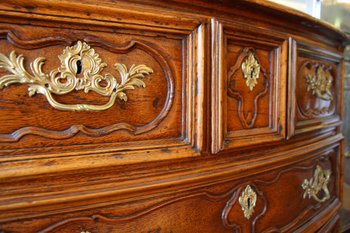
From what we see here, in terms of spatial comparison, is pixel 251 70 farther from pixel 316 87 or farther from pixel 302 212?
pixel 302 212

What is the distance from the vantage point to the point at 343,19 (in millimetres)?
1587

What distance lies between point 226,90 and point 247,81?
0.07m

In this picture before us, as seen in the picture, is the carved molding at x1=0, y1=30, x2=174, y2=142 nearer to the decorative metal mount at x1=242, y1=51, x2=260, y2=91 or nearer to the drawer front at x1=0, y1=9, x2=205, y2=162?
the drawer front at x1=0, y1=9, x2=205, y2=162

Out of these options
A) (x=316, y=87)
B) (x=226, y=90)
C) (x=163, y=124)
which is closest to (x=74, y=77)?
(x=163, y=124)

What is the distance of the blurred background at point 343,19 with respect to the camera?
4.76 feet

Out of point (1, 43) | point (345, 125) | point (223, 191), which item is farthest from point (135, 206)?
point (345, 125)

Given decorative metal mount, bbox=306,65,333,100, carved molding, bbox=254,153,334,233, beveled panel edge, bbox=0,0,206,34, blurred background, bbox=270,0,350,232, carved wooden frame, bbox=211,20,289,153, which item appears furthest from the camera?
blurred background, bbox=270,0,350,232

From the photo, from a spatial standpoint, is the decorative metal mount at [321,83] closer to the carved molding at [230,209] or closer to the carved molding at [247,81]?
the carved molding at [247,81]

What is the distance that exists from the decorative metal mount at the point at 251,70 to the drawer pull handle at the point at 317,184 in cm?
35

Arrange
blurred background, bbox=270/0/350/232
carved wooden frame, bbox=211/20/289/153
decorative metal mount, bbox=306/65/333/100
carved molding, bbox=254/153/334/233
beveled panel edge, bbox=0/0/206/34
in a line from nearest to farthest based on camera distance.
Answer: beveled panel edge, bbox=0/0/206/34
carved wooden frame, bbox=211/20/289/153
carved molding, bbox=254/153/334/233
decorative metal mount, bbox=306/65/333/100
blurred background, bbox=270/0/350/232

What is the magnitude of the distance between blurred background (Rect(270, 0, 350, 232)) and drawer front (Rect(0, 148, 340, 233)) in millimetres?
778

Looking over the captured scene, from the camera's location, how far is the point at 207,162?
50 cm

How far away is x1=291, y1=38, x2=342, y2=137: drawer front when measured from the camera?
0.68 m

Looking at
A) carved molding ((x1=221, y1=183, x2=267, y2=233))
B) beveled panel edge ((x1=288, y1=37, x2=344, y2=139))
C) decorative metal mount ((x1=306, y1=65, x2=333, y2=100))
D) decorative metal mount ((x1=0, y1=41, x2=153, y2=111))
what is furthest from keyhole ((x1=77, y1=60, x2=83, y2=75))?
decorative metal mount ((x1=306, y1=65, x2=333, y2=100))
